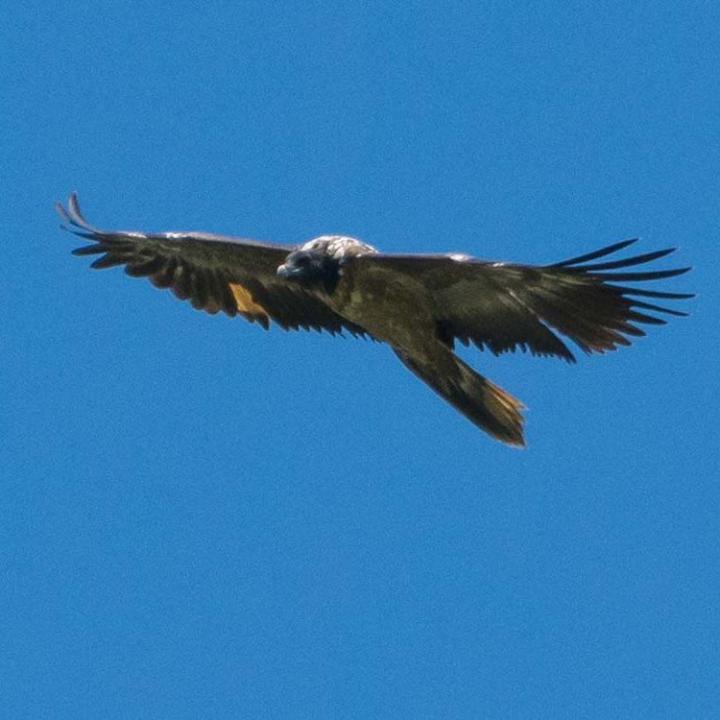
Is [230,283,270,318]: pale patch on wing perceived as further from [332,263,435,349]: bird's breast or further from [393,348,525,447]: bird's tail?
[393,348,525,447]: bird's tail

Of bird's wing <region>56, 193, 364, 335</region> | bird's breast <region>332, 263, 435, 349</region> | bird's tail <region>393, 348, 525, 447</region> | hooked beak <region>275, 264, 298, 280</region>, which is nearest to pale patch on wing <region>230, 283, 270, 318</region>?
bird's wing <region>56, 193, 364, 335</region>

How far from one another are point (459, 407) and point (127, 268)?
8.99 feet

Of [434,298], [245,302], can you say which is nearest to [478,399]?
[434,298]

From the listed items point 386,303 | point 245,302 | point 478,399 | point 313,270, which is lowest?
point 478,399

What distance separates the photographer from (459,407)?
14305 mm

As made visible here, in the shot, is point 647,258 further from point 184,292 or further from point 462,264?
point 184,292

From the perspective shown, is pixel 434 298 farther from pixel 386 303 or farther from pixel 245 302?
pixel 245 302

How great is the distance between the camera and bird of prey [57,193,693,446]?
44.0ft

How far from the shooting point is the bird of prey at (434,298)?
13422mm

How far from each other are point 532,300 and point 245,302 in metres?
2.60

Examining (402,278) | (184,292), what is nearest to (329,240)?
(402,278)

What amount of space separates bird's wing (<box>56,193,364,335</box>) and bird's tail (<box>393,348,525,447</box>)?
106 cm

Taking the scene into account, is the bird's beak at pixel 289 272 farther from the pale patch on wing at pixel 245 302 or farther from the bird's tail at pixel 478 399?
the pale patch on wing at pixel 245 302

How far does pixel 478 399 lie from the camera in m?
14.2
